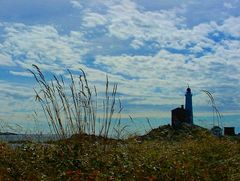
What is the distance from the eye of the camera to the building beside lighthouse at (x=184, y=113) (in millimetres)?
17625

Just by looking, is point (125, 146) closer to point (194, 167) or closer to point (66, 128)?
point (66, 128)

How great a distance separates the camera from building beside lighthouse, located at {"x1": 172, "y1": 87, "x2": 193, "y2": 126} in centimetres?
1762

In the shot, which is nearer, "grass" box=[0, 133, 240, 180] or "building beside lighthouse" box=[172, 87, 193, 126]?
"grass" box=[0, 133, 240, 180]

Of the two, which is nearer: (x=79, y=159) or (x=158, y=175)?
(x=158, y=175)

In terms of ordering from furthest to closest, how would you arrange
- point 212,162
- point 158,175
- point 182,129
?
1. point 182,129
2. point 212,162
3. point 158,175

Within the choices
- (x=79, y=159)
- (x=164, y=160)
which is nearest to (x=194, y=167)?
(x=164, y=160)

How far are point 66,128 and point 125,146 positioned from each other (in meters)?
1.16

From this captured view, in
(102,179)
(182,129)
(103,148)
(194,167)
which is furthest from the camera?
(182,129)

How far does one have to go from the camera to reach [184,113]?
19.5 meters

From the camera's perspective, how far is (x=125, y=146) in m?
9.91

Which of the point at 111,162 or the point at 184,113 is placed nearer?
the point at 111,162

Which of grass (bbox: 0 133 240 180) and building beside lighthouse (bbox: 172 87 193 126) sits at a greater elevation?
building beside lighthouse (bbox: 172 87 193 126)

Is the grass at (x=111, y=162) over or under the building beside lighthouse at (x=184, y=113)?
under

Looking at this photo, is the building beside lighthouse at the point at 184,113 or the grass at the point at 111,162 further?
the building beside lighthouse at the point at 184,113
